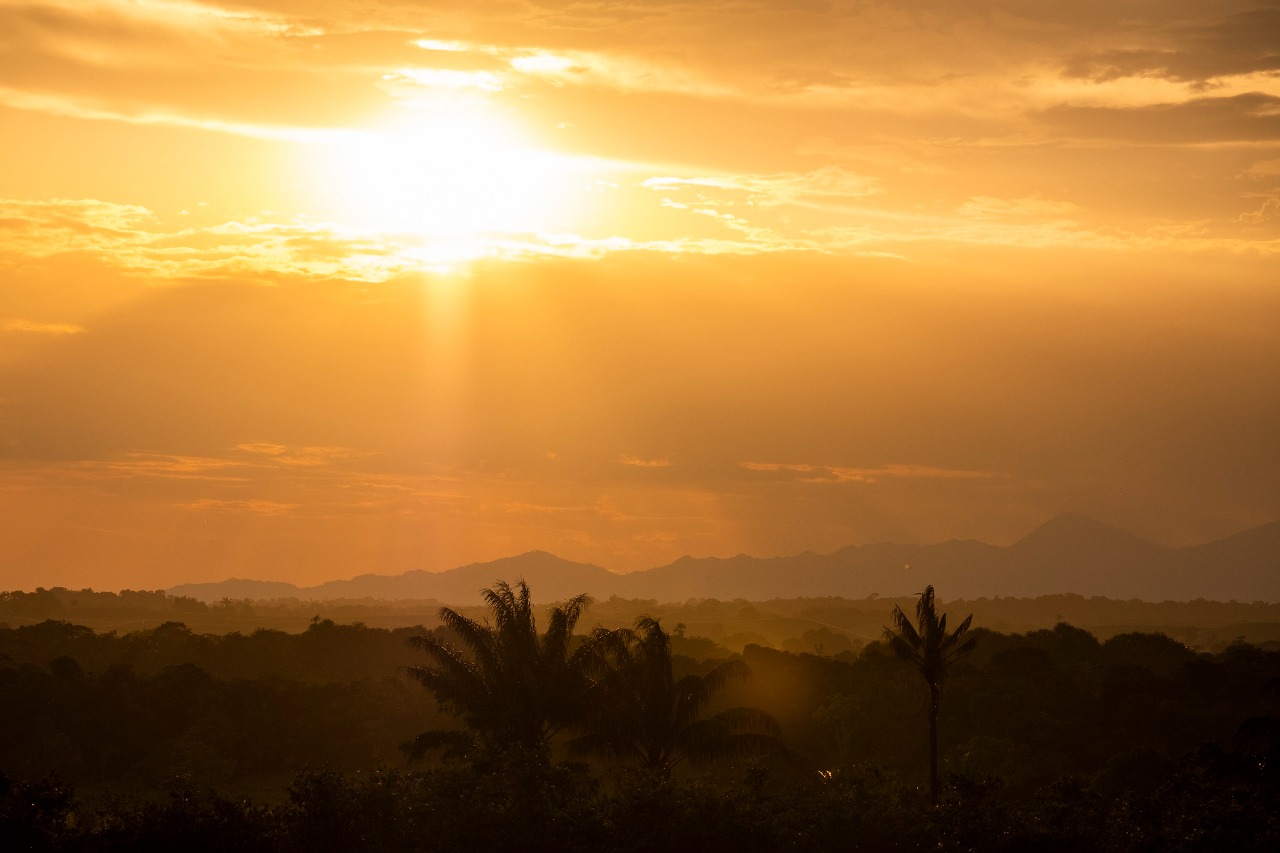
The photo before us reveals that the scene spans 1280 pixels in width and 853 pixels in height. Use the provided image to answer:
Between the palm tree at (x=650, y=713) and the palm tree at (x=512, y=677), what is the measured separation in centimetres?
99

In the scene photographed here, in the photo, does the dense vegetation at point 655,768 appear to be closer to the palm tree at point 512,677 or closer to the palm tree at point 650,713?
the palm tree at point 650,713

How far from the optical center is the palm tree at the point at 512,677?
46.2m

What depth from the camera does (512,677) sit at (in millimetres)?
46562

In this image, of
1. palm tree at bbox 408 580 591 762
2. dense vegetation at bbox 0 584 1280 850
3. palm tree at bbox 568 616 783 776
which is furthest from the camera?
palm tree at bbox 408 580 591 762

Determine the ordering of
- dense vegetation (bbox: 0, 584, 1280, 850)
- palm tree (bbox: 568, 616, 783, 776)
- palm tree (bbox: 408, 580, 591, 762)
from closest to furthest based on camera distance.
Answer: dense vegetation (bbox: 0, 584, 1280, 850) → palm tree (bbox: 568, 616, 783, 776) → palm tree (bbox: 408, 580, 591, 762)

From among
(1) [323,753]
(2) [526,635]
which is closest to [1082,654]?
(1) [323,753]

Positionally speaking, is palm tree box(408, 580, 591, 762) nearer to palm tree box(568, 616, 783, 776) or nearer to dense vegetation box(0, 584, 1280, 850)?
palm tree box(568, 616, 783, 776)

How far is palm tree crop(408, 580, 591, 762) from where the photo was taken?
46219mm

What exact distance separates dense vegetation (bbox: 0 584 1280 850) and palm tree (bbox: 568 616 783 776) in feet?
1.09

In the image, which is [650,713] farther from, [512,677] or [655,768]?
[512,677]

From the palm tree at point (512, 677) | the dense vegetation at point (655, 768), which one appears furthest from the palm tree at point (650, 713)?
the palm tree at point (512, 677)

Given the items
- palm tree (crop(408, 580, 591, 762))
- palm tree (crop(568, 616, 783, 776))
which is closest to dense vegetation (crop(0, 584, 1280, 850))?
palm tree (crop(568, 616, 783, 776))

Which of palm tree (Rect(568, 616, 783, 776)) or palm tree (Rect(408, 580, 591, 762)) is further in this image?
palm tree (Rect(408, 580, 591, 762))

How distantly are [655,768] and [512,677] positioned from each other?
5934 mm
